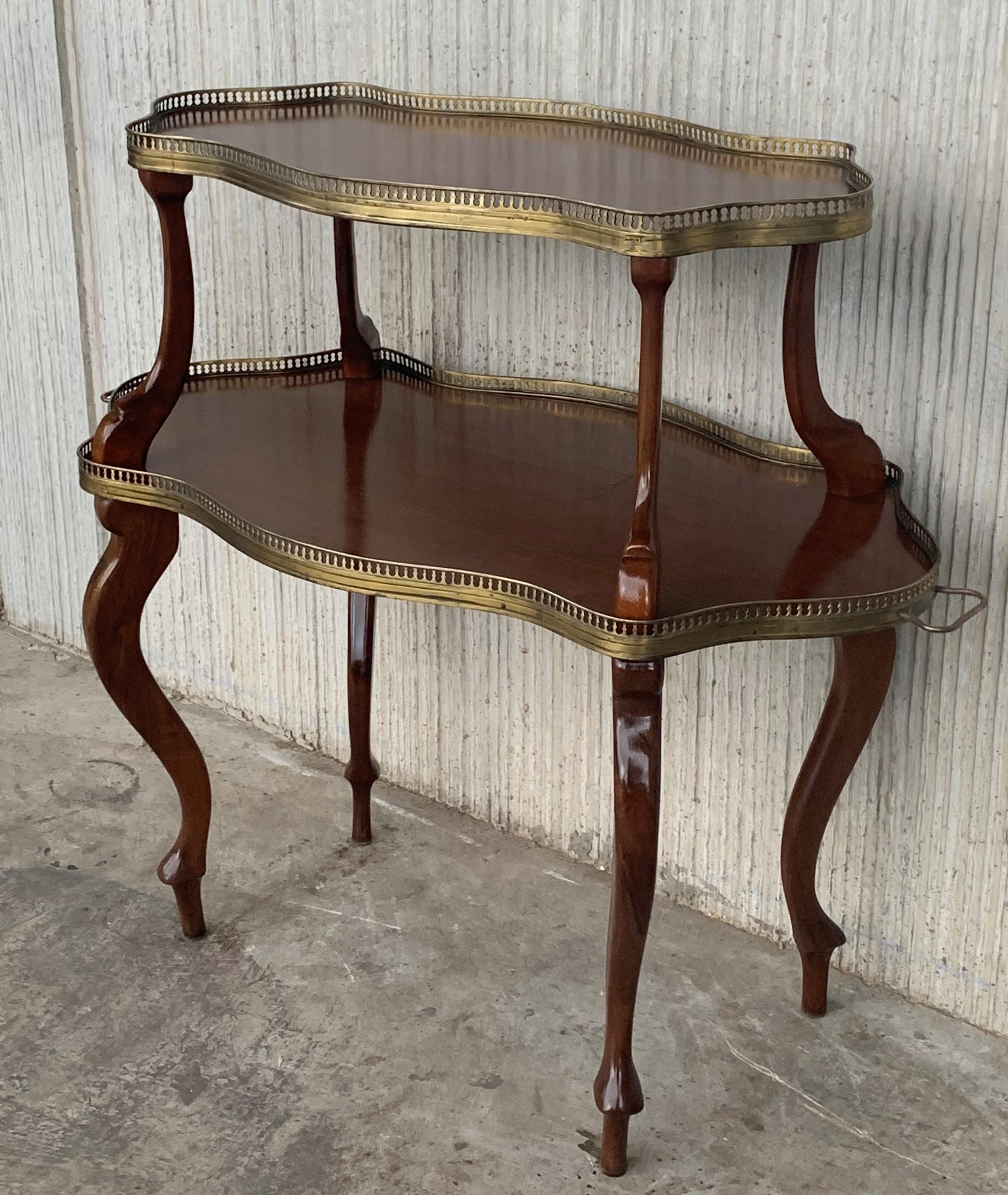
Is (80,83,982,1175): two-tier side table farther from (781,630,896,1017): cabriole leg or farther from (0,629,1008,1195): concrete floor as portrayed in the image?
(0,629,1008,1195): concrete floor

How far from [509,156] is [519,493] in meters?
0.40

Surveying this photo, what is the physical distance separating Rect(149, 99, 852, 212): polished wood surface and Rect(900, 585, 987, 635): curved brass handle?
0.46 meters

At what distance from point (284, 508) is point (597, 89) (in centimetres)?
73

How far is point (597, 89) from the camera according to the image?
2.13 meters

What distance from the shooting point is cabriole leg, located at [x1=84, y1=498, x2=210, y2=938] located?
6.86 ft

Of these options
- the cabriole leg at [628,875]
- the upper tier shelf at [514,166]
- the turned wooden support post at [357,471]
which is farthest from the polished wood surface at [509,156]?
the cabriole leg at [628,875]

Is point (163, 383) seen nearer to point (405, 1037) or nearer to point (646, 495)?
point (646, 495)

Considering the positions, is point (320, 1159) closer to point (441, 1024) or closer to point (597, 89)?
point (441, 1024)

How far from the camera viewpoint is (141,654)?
218 centimetres

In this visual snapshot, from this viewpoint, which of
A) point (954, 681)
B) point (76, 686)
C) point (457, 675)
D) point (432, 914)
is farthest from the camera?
point (76, 686)

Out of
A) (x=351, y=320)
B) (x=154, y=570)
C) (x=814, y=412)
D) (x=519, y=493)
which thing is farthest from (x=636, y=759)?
(x=351, y=320)

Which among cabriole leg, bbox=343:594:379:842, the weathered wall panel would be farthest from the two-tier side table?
cabriole leg, bbox=343:594:379:842

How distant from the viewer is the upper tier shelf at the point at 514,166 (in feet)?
5.06

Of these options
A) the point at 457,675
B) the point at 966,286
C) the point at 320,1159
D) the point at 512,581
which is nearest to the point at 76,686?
the point at 457,675
